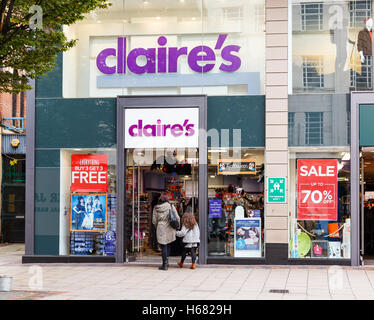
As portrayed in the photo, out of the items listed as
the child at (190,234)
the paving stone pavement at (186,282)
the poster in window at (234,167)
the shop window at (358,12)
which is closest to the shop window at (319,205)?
the paving stone pavement at (186,282)

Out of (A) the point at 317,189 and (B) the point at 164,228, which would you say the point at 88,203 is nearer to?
(B) the point at 164,228

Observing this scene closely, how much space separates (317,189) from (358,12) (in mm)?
4639

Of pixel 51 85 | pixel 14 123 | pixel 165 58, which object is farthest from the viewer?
pixel 14 123

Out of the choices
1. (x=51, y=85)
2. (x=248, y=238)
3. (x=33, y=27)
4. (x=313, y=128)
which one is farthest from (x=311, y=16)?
(x=33, y=27)

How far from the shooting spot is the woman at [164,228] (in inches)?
561

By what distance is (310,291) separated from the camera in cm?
1090

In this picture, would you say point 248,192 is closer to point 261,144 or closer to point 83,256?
point 261,144

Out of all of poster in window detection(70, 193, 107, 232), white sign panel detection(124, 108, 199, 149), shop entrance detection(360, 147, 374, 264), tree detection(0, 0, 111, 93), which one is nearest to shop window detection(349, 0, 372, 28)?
shop entrance detection(360, 147, 374, 264)

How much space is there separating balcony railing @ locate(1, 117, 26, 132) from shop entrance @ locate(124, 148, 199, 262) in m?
8.86

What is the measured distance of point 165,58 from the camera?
15539 mm

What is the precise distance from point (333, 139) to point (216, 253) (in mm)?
4119

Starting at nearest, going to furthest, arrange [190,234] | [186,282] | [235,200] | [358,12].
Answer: [186,282] → [190,234] → [358,12] → [235,200]

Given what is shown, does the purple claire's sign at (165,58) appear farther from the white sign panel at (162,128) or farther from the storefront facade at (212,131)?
the white sign panel at (162,128)

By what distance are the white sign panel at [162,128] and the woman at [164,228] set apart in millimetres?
1572
